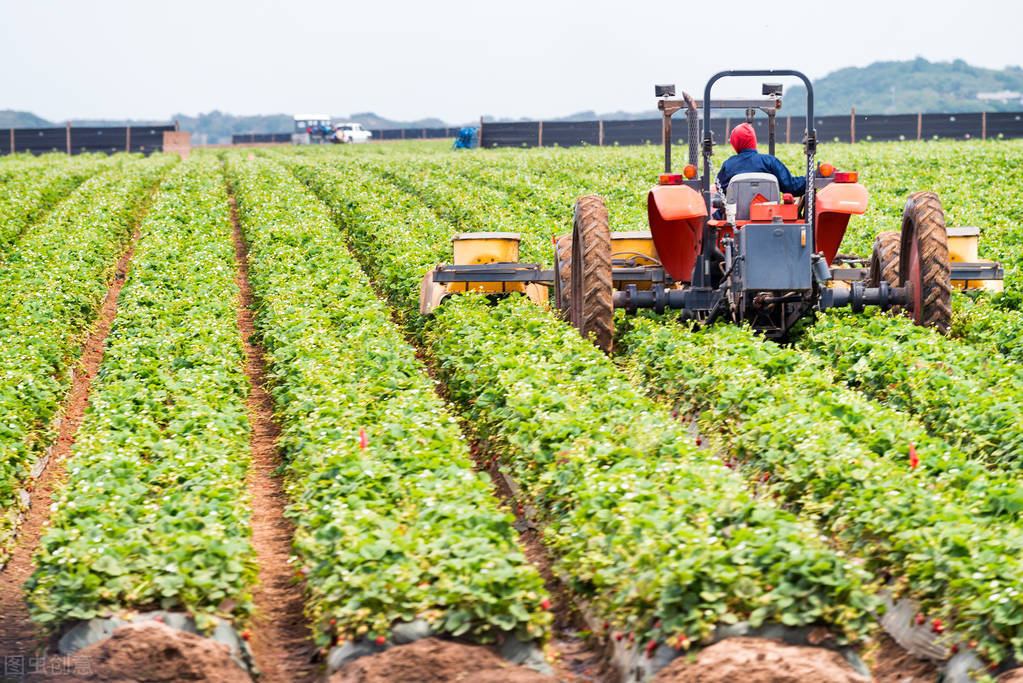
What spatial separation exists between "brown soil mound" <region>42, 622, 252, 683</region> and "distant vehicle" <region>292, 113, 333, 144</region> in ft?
217

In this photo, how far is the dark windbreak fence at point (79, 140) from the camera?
51.6 metres

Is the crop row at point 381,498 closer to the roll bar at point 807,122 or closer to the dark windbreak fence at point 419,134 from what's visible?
the roll bar at point 807,122

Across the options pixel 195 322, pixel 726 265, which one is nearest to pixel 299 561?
pixel 726 265

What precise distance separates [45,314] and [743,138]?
7.59 metres

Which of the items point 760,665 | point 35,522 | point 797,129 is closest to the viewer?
point 760,665

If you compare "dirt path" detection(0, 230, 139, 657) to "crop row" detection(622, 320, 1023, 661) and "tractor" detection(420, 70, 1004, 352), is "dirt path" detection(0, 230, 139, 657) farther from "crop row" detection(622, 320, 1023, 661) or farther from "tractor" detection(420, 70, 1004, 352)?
"tractor" detection(420, 70, 1004, 352)

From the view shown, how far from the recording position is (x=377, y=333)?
11.2 m

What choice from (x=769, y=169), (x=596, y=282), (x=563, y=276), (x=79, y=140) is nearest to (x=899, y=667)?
(x=596, y=282)

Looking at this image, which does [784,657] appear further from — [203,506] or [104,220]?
[104,220]

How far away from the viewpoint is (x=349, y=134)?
71.1 meters

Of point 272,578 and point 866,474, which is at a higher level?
point 866,474

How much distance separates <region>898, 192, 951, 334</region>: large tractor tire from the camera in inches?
395

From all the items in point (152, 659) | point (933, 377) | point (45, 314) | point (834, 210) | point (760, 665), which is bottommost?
→ point (152, 659)

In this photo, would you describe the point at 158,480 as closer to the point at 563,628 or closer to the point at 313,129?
the point at 563,628
